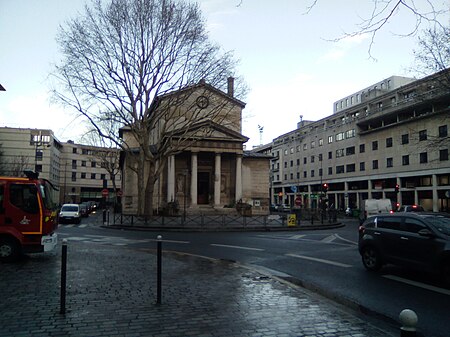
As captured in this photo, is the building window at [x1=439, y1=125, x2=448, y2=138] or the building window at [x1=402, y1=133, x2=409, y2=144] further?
the building window at [x1=402, y1=133, x2=409, y2=144]

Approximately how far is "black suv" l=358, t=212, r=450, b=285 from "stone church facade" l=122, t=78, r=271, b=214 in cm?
3106

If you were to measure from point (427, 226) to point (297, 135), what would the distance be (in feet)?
263

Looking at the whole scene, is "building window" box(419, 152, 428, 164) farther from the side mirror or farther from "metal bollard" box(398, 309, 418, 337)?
"metal bollard" box(398, 309, 418, 337)

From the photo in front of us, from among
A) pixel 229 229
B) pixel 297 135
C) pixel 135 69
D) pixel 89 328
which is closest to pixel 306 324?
pixel 89 328

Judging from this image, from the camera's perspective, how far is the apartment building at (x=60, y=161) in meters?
85.3

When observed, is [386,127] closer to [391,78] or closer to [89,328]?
[391,78]

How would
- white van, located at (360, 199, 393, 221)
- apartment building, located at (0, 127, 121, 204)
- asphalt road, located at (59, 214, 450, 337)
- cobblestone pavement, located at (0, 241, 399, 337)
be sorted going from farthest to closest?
1. apartment building, located at (0, 127, 121, 204)
2. white van, located at (360, 199, 393, 221)
3. asphalt road, located at (59, 214, 450, 337)
4. cobblestone pavement, located at (0, 241, 399, 337)

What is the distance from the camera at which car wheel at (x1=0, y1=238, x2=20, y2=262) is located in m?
10.7

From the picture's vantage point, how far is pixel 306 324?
543cm

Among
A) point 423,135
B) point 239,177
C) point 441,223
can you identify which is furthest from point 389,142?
point 441,223

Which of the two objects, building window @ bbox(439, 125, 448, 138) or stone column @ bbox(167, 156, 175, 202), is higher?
building window @ bbox(439, 125, 448, 138)

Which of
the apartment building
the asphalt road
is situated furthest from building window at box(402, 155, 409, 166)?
the apartment building

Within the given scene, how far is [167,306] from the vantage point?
6.24 metres

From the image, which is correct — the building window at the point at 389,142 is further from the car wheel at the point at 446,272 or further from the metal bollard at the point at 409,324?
the metal bollard at the point at 409,324
